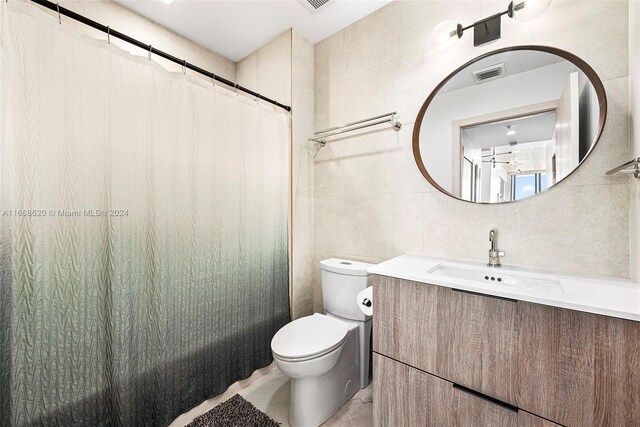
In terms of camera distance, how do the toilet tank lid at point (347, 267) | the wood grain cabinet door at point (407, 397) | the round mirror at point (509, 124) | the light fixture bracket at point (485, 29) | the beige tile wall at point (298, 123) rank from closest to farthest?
the wood grain cabinet door at point (407, 397) < the round mirror at point (509, 124) < the light fixture bracket at point (485, 29) < the toilet tank lid at point (347, 267) < the beige tile wall at point (298, 123)

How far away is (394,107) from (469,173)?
2.04 ft

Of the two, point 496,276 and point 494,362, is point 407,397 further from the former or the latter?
point 496,276

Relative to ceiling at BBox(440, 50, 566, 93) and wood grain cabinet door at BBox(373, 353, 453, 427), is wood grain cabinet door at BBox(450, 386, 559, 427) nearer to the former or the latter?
wood grain cabinet door at BBox(373, 353, 453, 427)

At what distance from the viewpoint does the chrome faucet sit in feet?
4.31

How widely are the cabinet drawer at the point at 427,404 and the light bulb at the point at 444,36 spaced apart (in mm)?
1605

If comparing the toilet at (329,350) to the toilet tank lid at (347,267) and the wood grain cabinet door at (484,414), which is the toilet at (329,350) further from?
the wood grain cabinet door at (484,414)

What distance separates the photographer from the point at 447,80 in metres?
1.48

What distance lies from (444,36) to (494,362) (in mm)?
1536

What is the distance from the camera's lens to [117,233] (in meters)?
1.18

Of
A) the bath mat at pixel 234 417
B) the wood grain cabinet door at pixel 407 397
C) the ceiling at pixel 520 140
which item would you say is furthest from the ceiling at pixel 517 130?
the bath mat at pixel 234 417

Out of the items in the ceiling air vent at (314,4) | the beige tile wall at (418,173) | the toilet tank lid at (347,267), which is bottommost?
the toilet tank lid at (347,267)

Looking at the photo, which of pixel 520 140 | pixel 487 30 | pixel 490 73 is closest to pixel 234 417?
pixel 520 140

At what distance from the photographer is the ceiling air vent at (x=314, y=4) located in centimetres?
169

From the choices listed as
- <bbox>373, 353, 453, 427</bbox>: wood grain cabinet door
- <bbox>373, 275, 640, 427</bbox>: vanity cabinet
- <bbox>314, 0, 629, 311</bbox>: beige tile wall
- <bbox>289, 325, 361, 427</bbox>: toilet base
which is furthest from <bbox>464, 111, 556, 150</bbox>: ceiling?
<bbox>289, 325, 361, 427</bbox>: toilet base
